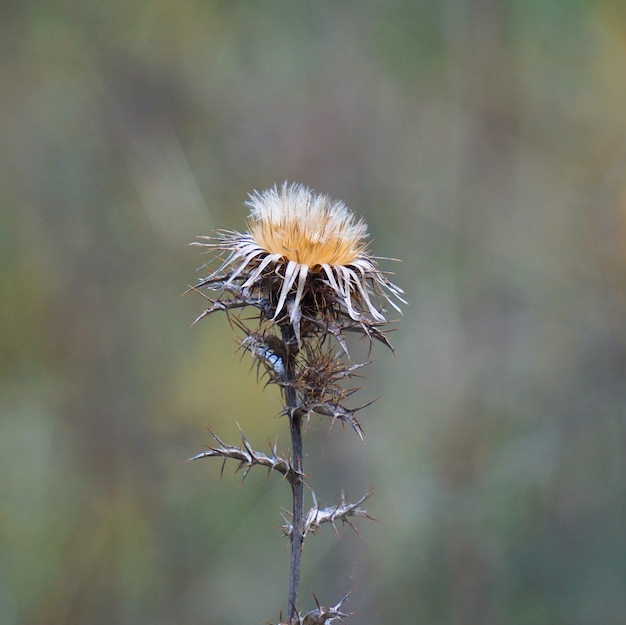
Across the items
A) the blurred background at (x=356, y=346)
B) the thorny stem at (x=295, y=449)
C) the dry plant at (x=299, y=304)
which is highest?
the blurred background at (x=356, y=346)

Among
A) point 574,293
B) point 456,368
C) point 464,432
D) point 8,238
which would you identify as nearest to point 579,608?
point 464,432

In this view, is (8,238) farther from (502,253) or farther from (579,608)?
(579,608)

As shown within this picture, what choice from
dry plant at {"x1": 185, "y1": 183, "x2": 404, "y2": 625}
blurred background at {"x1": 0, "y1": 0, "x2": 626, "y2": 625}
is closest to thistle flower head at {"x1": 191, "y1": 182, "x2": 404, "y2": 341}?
dry plant at {"x1": 185, "y1": 183, "x2": 404, "y2": 625}

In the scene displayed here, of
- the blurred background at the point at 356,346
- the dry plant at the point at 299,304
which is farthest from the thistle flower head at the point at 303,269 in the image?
the blurred background at the point at 356,346

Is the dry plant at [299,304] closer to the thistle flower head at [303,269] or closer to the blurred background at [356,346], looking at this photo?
the thistle flower head at [303,269]

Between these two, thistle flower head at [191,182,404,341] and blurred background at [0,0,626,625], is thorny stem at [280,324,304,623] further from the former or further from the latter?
blurred background at [0,0,626,625]

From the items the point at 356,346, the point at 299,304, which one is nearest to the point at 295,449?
the point at 299,304
